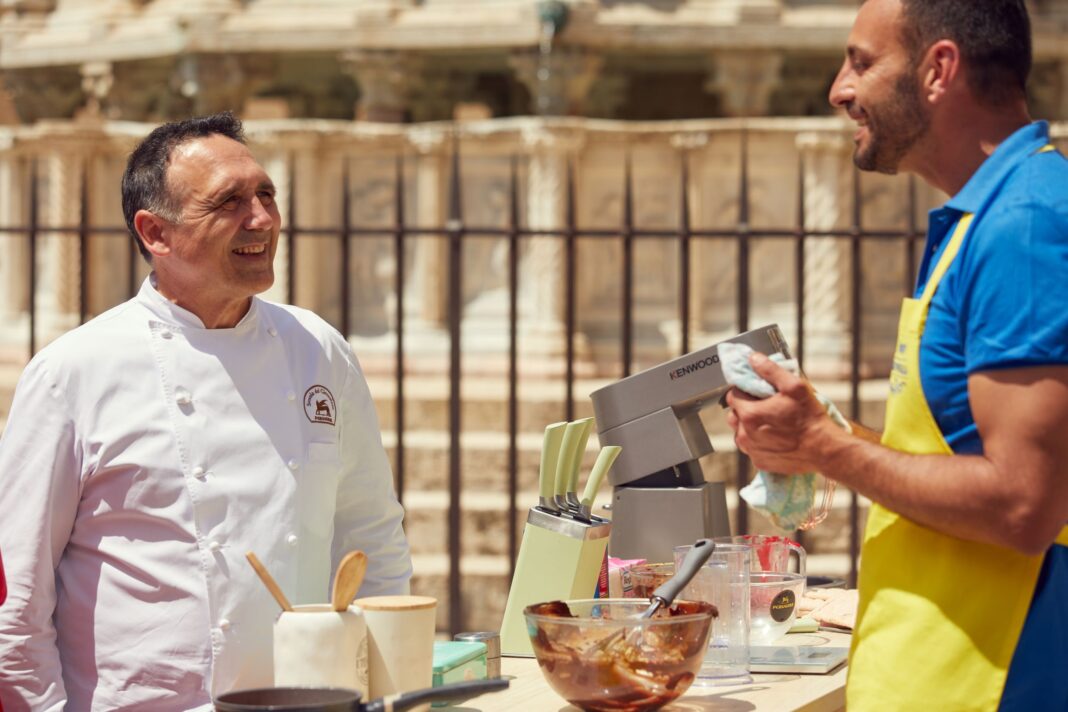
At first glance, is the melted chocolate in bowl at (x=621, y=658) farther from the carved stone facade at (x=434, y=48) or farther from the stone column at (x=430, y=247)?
the carved stone facade at (x=434, y=48)

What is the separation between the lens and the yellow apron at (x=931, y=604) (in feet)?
7.04

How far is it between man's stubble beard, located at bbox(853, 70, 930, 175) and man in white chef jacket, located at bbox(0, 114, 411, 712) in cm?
111

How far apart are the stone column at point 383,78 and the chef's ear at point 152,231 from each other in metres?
5.79

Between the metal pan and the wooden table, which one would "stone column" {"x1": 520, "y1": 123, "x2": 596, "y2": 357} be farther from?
the metal pan

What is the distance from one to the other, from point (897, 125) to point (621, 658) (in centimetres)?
85

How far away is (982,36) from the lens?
2.16m

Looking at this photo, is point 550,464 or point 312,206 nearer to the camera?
point 550,464

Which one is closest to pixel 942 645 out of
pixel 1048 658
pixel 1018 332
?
pixel 1048 658

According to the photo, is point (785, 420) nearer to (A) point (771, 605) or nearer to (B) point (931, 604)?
(B) point (931, 604)

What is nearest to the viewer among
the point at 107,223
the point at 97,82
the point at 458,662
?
the point at 458,662

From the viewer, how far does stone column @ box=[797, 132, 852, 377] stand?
24.5 ft

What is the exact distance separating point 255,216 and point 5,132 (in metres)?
6.32

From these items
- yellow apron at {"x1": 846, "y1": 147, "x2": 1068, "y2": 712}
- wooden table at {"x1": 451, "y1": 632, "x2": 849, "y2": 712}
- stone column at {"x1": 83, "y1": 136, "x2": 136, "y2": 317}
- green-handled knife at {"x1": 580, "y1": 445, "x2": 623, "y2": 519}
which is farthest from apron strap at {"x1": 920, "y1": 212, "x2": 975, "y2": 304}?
stone column at {"x1": 83, "y1": 136, "x2": 136, "y2": 317}

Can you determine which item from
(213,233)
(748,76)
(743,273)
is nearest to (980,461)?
(213,233)
